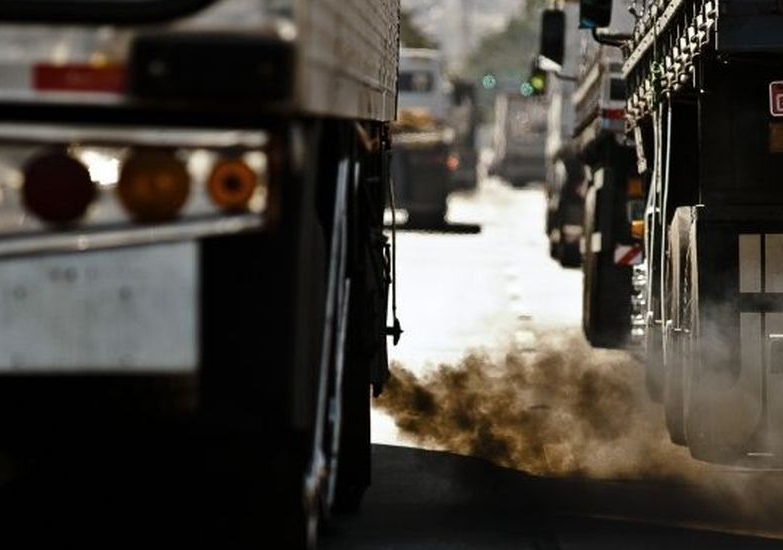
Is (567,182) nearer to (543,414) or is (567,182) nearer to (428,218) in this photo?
(428,218)

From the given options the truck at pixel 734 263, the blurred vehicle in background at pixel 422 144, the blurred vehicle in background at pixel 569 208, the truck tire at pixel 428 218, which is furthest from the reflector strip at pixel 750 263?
the truck tire at pixel 428 218

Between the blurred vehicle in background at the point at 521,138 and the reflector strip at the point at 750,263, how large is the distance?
68.4m

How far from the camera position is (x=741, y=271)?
37.6 ft

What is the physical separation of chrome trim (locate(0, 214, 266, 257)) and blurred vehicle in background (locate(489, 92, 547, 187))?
242ft

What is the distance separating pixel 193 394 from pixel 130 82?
732mm

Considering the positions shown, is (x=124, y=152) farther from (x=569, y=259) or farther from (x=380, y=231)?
(x=569, y=259)

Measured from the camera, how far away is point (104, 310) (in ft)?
20.8

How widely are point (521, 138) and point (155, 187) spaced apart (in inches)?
3093

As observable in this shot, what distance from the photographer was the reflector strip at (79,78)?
6.30 meters

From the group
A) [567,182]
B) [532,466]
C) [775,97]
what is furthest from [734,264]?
[567,182]

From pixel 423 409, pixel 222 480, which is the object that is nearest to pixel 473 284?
pixel 423 409

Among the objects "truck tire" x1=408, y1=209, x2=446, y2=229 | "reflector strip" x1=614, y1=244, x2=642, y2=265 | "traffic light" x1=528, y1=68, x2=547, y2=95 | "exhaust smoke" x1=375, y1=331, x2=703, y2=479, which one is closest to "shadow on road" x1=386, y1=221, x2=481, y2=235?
"truck tire" x1=408, y1=209, x2=446, y2=229

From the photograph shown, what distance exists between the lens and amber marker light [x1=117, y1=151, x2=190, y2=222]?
6355 mm

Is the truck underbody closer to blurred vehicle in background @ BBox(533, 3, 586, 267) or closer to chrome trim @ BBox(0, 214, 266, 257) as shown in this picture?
chrome trim @ BBox(0, 214, 266, 257)
